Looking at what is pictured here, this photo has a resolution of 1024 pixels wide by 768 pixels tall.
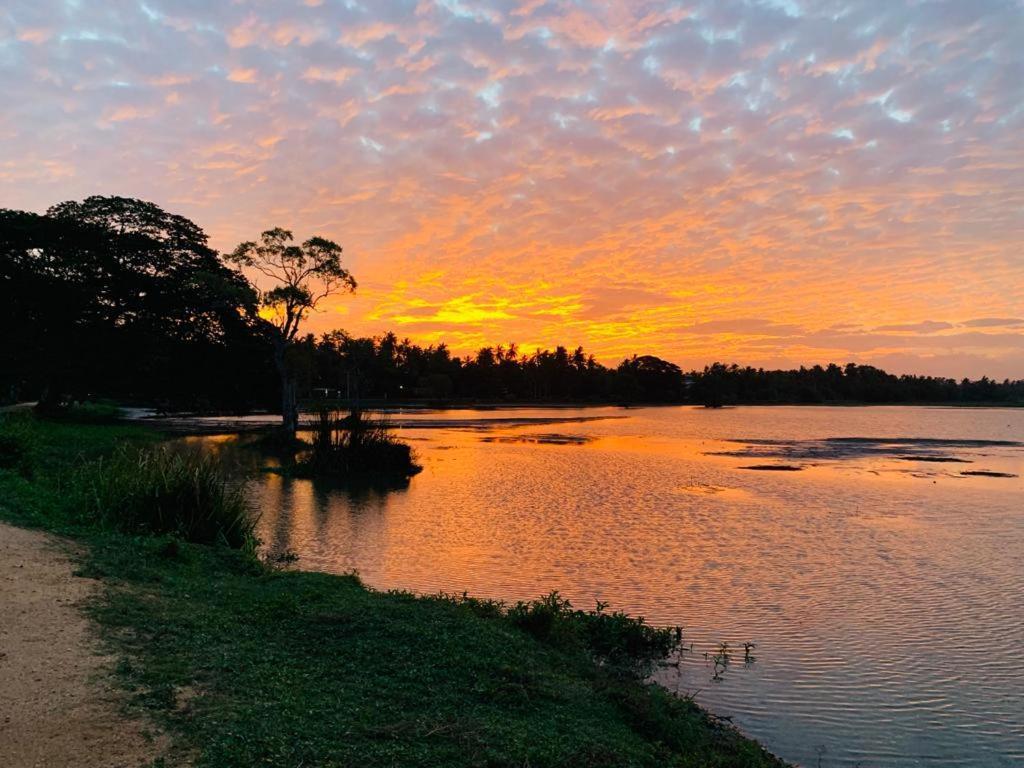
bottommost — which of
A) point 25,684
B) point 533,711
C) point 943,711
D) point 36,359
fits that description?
point 943,711

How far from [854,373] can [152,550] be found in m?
177

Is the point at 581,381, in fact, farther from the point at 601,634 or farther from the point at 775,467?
the point at 601,634

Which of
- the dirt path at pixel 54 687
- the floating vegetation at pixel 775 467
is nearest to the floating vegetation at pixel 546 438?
the floating vegetation at pixel 775 467

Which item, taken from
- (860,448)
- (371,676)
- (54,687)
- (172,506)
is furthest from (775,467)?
(54,687)

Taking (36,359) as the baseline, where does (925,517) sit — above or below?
below

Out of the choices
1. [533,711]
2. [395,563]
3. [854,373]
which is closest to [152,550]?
[395,563]

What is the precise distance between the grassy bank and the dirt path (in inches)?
9.7

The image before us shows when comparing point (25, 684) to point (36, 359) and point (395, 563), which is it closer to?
point (395, 563)

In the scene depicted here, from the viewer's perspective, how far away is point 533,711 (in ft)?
19.2

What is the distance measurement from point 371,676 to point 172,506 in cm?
797

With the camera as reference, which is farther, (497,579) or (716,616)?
(497,579)

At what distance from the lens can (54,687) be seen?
527 cm

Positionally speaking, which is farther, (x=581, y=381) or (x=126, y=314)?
(x=581, y=381)

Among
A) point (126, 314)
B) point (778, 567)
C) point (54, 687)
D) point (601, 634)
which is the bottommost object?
point (778, 567)
